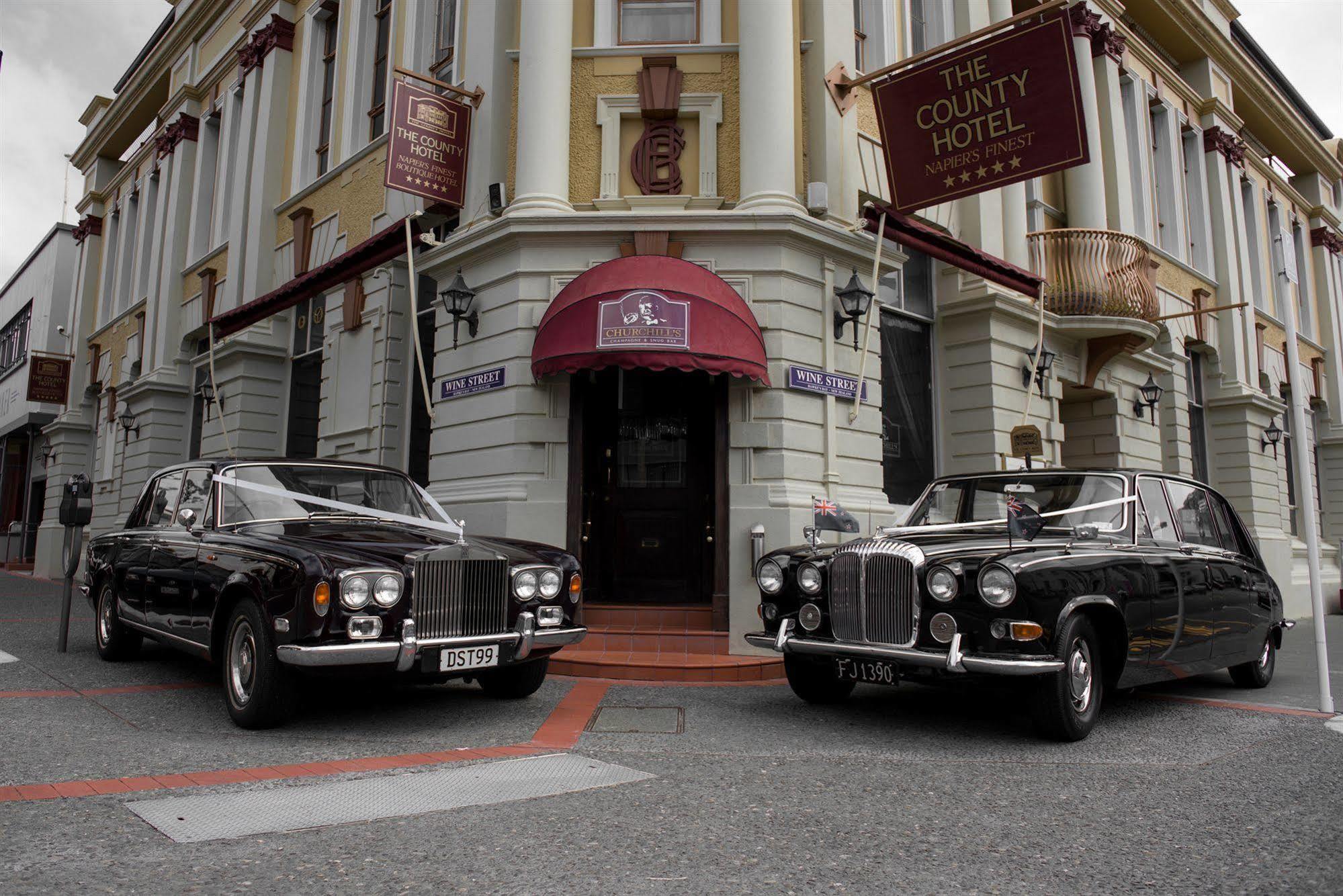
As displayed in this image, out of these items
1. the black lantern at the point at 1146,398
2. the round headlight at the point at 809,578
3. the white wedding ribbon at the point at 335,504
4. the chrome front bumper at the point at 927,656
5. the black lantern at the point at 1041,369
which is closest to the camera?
the chrome front bumper at the point at 927,656

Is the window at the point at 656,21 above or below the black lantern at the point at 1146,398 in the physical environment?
above

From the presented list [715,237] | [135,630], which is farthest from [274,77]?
[135,630]

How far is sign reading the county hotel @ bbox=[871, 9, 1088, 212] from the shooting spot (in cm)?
987

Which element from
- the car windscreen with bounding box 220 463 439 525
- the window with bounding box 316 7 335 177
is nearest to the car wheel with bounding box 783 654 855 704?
the car windscreen with bounding box 220 463 439 525

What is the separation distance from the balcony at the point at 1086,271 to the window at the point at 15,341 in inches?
1243

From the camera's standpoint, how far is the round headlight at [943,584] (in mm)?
5453

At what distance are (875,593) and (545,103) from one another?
7.67 metres

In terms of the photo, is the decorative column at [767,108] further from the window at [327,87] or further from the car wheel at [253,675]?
the window at [327,87]

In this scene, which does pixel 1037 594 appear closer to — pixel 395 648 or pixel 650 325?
pixel 395 648

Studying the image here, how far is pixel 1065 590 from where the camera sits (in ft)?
18.0

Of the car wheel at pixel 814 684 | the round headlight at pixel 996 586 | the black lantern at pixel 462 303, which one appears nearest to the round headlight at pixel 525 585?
the car wheel at pixel 814 684

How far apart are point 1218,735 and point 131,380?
23395mm

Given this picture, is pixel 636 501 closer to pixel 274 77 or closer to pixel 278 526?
pixel 278 526

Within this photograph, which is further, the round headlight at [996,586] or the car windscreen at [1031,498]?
the car windscreen at [1031,498]
